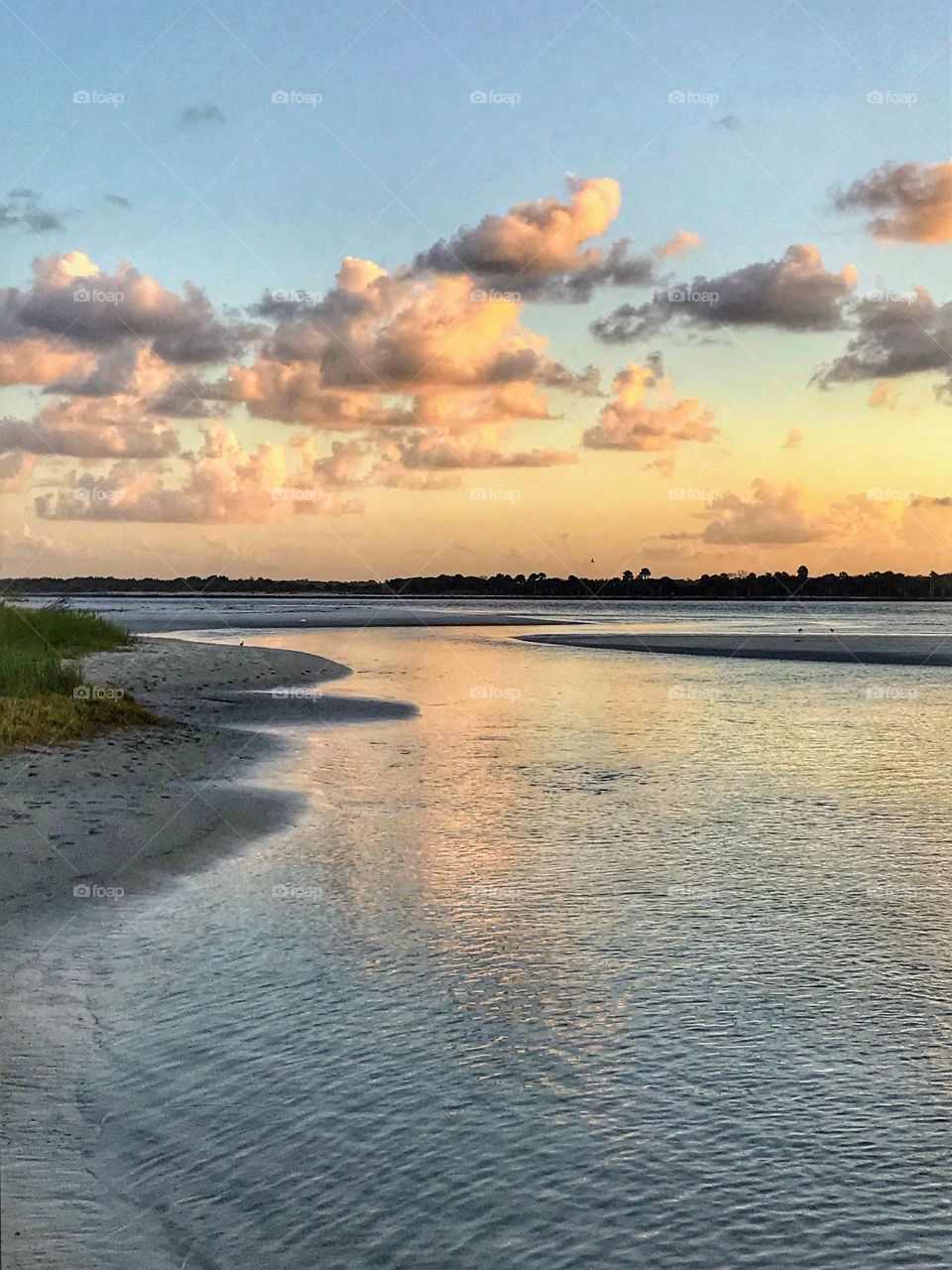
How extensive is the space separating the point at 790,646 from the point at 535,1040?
212ft

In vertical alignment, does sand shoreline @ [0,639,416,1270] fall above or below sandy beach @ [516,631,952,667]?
below

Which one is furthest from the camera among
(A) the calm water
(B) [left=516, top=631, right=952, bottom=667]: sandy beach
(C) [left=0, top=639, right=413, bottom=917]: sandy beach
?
(B) [left=516, top=631, right=952, bottom=667]: sandy beach

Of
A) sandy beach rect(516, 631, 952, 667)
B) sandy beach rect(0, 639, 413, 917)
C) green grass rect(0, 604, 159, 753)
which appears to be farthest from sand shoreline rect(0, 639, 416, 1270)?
sandy beach rect(516, 631, 952, 667)

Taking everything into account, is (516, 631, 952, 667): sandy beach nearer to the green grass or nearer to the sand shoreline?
the sand shoreline

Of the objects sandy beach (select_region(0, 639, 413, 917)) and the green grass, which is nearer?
sandy beach (select_region(0, 639, 413, 917))

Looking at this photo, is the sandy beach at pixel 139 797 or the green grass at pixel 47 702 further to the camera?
the green grass at pixel 47 702

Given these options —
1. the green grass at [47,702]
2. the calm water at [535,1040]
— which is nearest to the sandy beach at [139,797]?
the green grass at [47,702]

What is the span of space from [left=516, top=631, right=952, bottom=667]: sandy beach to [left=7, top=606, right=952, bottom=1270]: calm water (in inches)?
1702

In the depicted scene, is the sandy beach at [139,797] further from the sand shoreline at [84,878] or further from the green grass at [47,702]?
the green grass at [47,702]

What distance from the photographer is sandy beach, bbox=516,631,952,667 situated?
6072cm

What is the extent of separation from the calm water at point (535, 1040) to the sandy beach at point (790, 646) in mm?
43225

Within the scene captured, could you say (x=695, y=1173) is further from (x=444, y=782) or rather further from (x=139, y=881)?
(x=444, y=782)

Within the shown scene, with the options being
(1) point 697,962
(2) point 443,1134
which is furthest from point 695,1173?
(1) point 697,962

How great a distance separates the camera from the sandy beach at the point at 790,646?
199 ft
